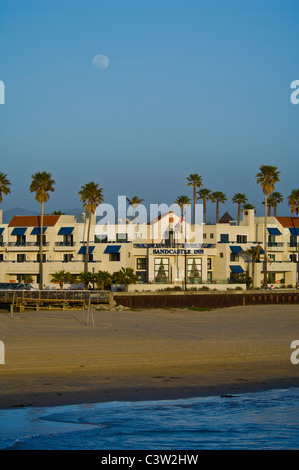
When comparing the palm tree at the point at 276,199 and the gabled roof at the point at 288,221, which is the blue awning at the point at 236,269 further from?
the palm tree at the point at 276,199

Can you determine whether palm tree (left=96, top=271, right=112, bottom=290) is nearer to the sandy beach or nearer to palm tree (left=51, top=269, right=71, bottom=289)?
palm tree (left=51, top=269, right=71, bottom=289)

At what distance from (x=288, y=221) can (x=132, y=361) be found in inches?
2342

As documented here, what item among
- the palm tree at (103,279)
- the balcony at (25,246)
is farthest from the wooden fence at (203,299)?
the balcony at (25,246)

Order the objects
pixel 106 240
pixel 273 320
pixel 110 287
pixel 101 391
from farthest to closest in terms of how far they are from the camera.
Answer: pixel 106 240, pixel 110 287, pixel 273 320, pixel 101 391

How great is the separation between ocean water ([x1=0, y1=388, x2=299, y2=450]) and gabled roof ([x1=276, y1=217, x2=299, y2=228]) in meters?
61.6

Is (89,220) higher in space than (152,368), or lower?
higher

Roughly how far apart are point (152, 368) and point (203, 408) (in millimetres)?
5130

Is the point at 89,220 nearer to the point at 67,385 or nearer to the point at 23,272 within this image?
the point at 23,272

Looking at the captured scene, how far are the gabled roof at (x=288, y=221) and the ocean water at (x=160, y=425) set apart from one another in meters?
61.6

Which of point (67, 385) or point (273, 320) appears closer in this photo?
point (67, 385)
